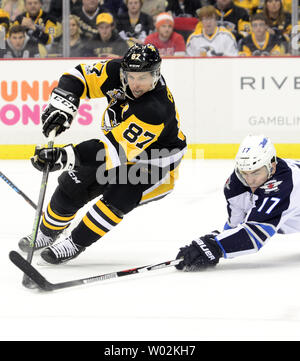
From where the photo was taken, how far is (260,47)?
6871 millimetres

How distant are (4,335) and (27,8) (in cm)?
500

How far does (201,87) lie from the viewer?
6.91 meters

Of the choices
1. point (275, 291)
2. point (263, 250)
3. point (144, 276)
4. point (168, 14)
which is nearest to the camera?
point (275, 291)

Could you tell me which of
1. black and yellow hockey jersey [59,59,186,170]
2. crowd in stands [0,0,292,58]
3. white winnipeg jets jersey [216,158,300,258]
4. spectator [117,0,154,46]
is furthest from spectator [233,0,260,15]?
white winnipeg jets jersey [216,158,300,258]

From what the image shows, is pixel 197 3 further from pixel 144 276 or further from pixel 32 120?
pixel 144 276

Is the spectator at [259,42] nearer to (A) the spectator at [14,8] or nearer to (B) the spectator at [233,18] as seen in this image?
(B) the spectator at [233,18]

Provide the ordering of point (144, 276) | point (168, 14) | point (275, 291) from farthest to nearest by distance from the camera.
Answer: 1. point (168, 14)
2. point (144, 276)
3. point (275, 291)

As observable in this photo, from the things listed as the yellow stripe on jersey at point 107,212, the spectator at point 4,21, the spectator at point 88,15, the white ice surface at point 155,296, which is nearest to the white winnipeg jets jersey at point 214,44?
the spectator at point 88,15

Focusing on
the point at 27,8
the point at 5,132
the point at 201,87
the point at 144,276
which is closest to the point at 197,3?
the point at 201,87

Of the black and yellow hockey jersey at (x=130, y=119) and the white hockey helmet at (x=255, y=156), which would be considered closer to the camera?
the white hockey helmet at (x=255, y=156)

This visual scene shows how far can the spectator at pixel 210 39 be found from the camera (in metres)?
6.87

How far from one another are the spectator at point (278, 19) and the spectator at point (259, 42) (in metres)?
0.04

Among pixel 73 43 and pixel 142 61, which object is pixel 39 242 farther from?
pixel 73 43

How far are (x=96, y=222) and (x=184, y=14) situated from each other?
4002 millimetres
